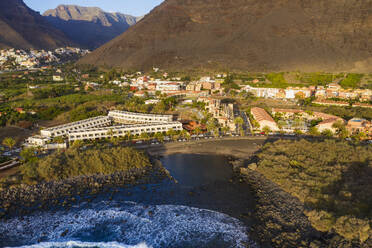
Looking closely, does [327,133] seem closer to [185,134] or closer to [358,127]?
Answer: [358,127]

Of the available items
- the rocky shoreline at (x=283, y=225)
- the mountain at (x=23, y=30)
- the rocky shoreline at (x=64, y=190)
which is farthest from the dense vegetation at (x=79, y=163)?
the mountain at (x=23, y=30)

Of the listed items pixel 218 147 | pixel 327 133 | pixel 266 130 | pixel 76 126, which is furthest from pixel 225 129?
pixel 76 126

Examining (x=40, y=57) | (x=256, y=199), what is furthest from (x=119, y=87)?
(x=40, y=57)

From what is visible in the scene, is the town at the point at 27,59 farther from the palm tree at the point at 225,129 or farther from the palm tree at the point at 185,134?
the palm tree at the point at 225,129

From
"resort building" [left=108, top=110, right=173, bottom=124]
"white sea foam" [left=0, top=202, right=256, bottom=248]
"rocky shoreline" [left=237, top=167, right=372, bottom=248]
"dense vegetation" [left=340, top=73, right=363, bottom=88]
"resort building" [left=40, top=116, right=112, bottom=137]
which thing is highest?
"dense vegetation" [left=340, top=73, right=363, bottom=88]

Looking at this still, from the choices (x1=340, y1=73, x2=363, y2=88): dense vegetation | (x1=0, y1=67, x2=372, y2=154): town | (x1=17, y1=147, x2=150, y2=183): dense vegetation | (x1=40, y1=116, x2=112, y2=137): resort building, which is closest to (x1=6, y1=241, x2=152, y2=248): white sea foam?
(x1=17, y1=147, x2=150, y2=183): dense vegetation

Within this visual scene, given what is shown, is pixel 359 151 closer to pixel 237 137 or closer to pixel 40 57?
pixel 237 137

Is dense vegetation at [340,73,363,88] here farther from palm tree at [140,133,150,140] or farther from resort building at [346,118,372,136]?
palm tree at [140,133,150,140]
